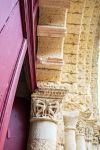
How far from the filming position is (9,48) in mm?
1278

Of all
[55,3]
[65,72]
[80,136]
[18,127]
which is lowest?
[18,127]

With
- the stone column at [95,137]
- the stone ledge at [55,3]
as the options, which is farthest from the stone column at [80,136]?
the stone ledge at [55,3]

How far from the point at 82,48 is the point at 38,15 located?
1.57 m

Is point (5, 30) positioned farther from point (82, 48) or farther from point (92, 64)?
point (92, 64)

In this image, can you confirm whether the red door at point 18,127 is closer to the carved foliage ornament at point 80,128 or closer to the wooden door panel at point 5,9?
the carved foliage ornament at point 80,128

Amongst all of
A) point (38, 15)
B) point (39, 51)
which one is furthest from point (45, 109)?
point (38, 15)

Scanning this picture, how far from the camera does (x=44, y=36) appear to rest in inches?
103

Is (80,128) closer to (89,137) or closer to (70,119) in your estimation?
(89,137)

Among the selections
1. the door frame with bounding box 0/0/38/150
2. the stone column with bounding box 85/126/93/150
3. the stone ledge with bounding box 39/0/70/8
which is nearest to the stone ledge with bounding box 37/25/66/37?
the stone ledge with bounding box 39/0/70/8

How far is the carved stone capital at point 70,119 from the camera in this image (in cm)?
336

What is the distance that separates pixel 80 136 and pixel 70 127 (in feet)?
1.35

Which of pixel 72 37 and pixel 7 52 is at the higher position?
pixel 72 37

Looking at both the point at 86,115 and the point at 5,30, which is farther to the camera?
the point at 86,115

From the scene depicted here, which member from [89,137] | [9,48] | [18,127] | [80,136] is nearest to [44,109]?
[18,127]
